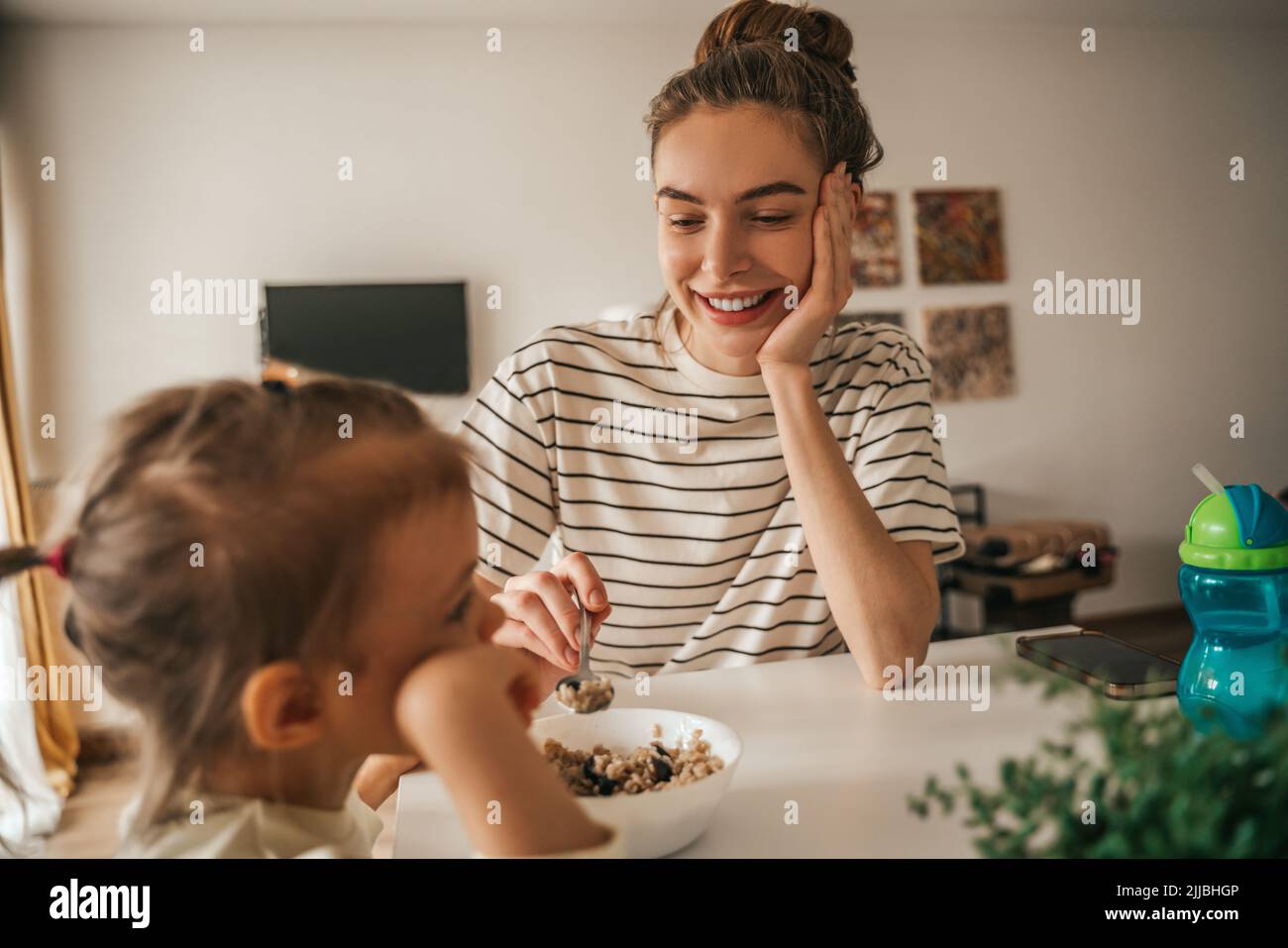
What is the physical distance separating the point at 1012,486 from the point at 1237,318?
139 centimetres

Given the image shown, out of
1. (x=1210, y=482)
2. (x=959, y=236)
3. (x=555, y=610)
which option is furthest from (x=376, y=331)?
(x=1210, y=482)

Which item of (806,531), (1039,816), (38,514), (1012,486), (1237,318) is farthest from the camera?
(1237,318)

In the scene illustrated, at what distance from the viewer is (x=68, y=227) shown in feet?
10.6

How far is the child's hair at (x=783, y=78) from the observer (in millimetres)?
1044

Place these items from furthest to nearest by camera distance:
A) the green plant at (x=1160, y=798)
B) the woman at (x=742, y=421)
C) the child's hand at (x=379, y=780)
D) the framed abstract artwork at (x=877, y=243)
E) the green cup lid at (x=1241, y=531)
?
the framed abstract artwork at (x=877, y=243) < the woman at (x=742, y=421) < the child's hand at (x=379, y=780) < the green cup lid at (x=1241, y=531) < the green plant at (x=1160, y=798)

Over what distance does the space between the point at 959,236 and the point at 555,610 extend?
362 cm

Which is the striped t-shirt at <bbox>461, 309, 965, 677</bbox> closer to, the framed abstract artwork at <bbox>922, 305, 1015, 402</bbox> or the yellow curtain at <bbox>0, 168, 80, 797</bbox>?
the yellow curtain at <bbox>0, 168, 80, 797</bbox>

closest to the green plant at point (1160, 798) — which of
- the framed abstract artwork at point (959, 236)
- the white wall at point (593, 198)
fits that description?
the white wall at point (593, 198)

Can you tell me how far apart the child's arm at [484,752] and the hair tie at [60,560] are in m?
0.18

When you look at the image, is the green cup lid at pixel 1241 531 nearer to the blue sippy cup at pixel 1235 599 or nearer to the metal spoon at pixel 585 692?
the blue sippy cup at pixel 1235 599

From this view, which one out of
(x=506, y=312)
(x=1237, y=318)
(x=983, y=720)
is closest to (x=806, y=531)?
(x=983, y=720)

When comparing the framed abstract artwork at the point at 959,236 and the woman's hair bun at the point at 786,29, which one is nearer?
the woman's hair bun at the point at 786,29

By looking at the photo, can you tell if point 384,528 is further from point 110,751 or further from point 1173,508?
point 1173,508

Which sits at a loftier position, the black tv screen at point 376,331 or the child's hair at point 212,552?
the black tv screen at point 376,331
